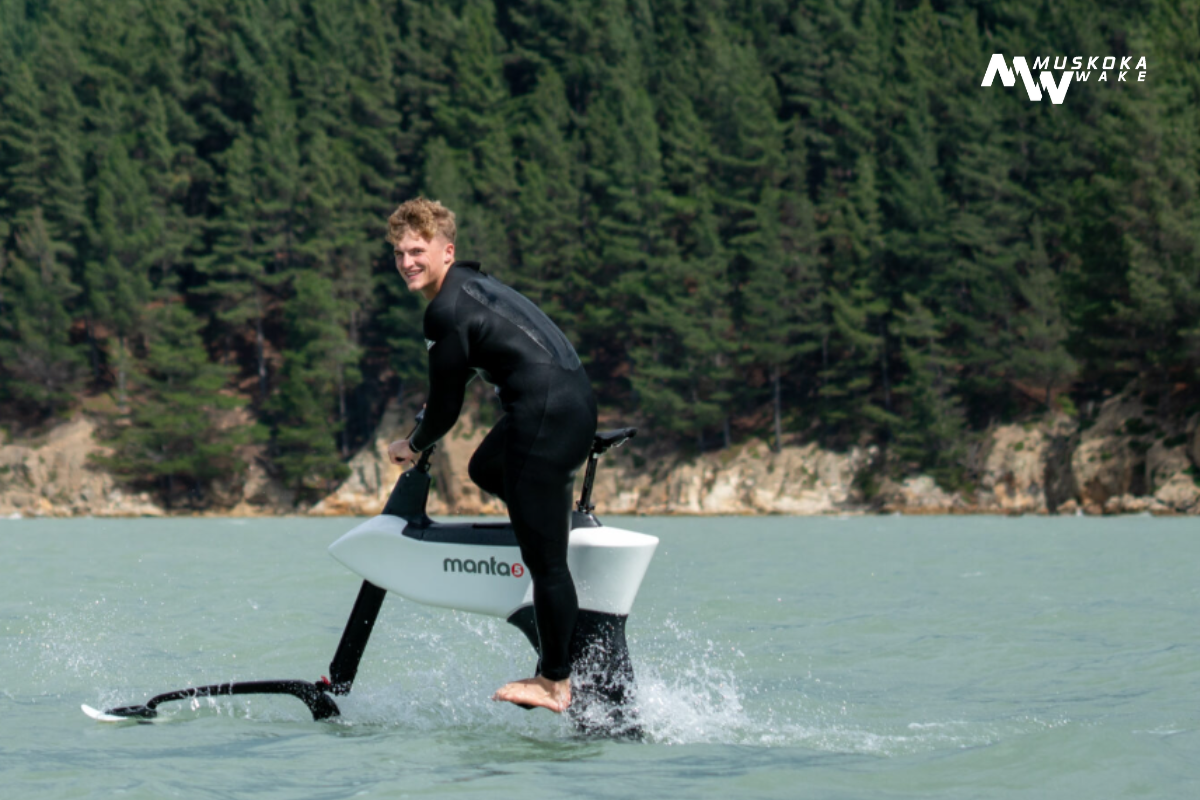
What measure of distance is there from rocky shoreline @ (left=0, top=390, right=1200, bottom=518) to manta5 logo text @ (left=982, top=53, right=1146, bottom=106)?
16.1m

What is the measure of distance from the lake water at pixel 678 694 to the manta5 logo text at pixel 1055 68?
48720 mm

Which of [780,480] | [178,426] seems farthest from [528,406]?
[178,426]

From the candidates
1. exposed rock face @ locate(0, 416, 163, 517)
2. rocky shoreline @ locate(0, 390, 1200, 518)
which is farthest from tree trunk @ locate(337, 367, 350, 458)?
exposed rock face @ locate(0, 416, 163, 517)

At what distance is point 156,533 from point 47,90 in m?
42.8

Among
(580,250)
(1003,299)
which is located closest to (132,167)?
(580,250)

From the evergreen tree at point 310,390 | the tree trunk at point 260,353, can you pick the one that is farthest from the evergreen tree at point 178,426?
the tree trunk at point 260,353

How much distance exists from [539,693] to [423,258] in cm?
195

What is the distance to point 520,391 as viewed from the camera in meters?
6.09

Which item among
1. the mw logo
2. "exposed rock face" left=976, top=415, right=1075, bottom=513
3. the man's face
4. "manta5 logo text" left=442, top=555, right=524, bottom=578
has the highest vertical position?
the mw logo

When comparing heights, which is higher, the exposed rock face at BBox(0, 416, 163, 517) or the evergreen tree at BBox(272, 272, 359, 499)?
the evergreen tree at BBox(272, 272, 359, 499)

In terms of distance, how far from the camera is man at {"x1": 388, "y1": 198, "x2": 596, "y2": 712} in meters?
6.04

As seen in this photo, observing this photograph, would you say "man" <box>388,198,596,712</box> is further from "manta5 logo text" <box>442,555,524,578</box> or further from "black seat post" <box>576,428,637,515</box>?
"manta5 logo text" <box>442,555,524,578</box>

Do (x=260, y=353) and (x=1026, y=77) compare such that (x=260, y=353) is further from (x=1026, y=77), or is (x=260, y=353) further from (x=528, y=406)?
(x=528, y=406)

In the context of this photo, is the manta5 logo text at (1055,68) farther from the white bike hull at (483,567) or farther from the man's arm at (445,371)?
the man's arm at (445,371)
